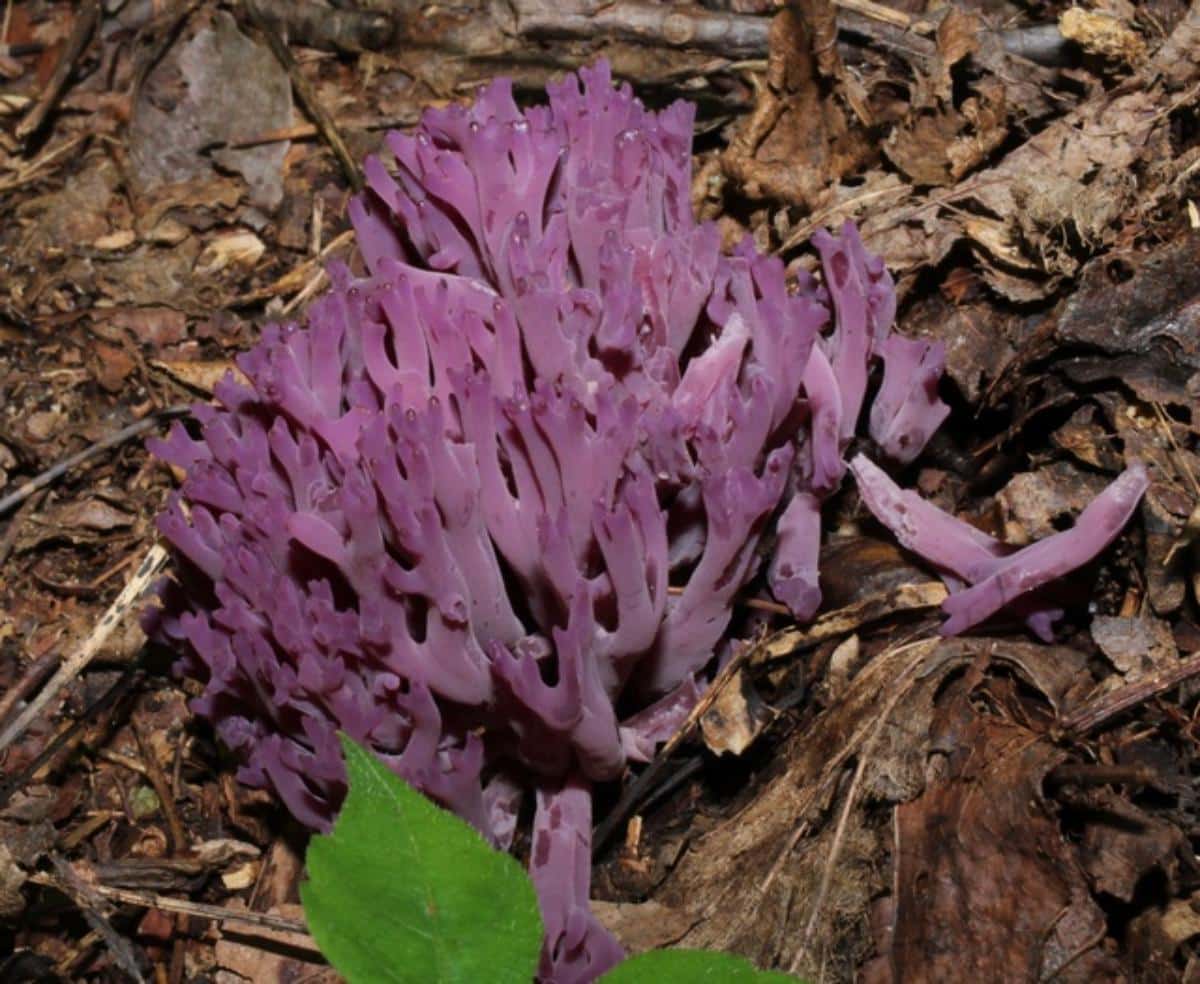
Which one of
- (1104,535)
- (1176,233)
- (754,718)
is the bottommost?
(754,718)

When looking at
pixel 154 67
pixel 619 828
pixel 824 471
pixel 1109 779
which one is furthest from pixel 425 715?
pixel 154 67

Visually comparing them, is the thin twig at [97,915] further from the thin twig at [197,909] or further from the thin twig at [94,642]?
the thin twig at [94,642]

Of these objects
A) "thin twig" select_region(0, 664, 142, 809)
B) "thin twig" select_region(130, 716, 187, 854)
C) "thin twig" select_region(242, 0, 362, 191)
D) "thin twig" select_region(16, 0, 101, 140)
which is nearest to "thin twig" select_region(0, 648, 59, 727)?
"thin twig" select_region(0, 664, 142, 809)

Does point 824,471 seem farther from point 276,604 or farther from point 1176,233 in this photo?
point 276,604

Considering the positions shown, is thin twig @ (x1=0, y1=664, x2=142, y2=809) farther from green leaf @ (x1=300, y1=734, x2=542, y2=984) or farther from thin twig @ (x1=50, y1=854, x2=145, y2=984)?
green leaf @ (x1=300, y1=734, x2=542, y2=984)

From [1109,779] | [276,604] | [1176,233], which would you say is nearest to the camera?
[1109,779]

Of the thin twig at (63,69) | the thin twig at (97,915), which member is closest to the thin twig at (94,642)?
the thin twig at (97,915)
